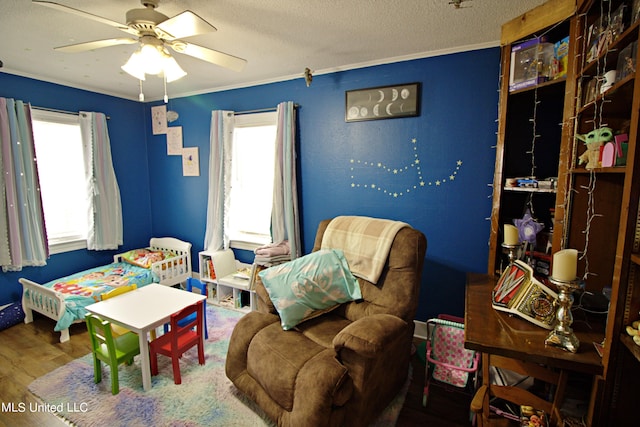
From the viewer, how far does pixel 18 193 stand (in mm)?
2893

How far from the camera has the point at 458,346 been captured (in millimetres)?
2002

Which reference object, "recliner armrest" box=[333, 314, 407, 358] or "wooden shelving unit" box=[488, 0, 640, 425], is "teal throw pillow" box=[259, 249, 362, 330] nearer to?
"recliner armrest" box=[333, 314, 407, 358]

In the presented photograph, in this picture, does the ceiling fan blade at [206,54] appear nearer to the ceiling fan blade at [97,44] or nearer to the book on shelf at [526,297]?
the ceiling fan blade at [97,44]

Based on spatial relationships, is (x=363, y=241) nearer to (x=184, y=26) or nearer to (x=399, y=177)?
(x=399, y=177)

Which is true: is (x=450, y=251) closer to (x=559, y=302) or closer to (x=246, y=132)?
(x=559, y=302)

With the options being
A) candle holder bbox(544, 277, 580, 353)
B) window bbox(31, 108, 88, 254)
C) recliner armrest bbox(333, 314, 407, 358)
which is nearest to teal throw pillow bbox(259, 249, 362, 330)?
recliner armrest bbox(333, 314, 407, 358)

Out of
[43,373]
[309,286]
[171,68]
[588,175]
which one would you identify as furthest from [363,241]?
[43,373]

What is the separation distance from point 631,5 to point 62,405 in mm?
3487

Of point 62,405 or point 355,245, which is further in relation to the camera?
point 355,245

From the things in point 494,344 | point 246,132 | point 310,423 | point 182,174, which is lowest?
point 310,423

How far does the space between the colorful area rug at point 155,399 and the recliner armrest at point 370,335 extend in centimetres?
59

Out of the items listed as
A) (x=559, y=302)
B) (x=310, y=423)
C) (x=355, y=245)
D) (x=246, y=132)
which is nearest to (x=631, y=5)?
(x=559, y=302)

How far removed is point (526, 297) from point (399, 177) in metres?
1.42

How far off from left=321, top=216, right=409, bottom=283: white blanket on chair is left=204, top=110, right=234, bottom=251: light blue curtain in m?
1.57
